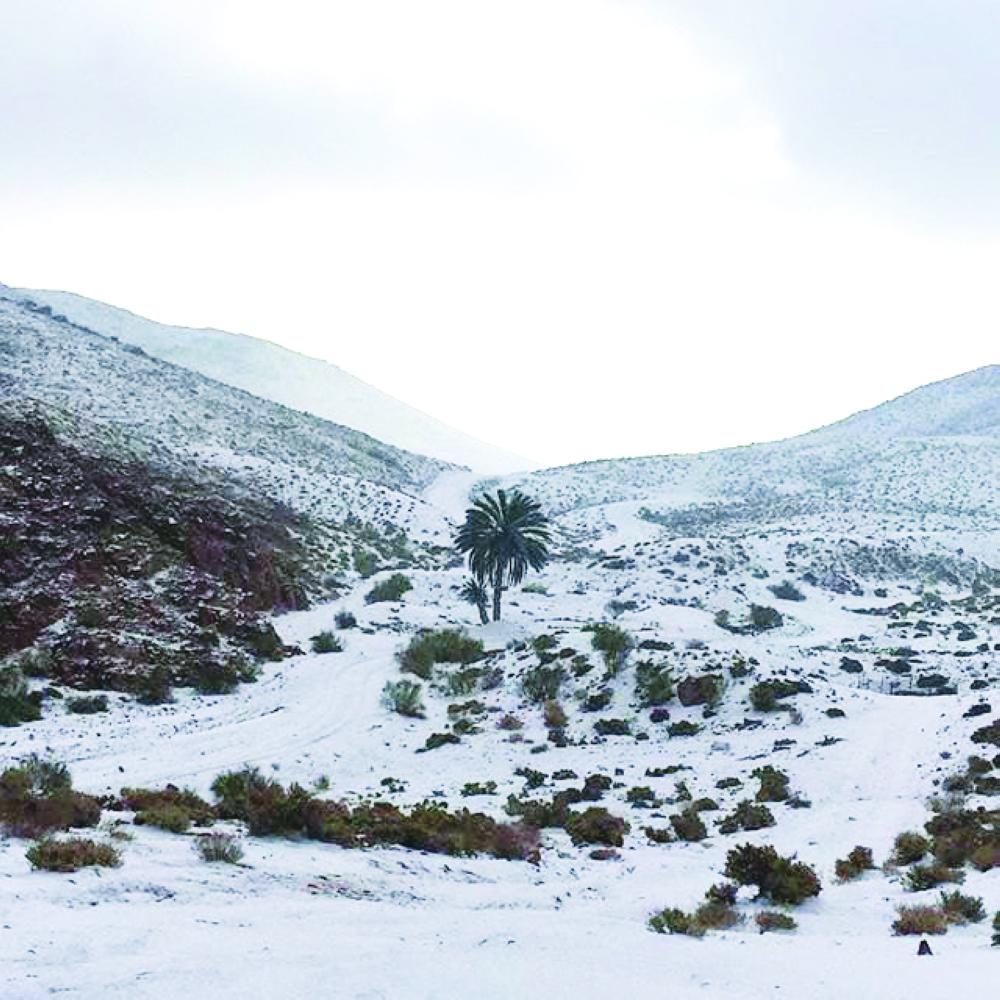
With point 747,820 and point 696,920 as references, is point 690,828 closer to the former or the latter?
point 747,820

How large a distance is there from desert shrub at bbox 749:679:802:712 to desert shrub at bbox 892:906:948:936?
16.7m

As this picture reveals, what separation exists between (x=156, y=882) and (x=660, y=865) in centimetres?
923

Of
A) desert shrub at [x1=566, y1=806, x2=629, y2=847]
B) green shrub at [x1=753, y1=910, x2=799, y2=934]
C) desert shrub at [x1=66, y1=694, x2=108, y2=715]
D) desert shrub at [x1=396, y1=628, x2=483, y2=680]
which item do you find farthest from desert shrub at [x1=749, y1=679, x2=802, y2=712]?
desert shrub at [x1=66, y1=694, x2=108, y2=715]

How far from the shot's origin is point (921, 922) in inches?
429

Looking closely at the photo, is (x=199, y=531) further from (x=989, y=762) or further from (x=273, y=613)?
(x=989, y=762)

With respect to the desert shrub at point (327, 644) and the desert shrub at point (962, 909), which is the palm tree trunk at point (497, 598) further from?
the desert shrub at point (962, 909)

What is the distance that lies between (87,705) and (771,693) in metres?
22.5

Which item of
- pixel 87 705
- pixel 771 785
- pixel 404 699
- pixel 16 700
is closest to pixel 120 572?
pixel 87 705

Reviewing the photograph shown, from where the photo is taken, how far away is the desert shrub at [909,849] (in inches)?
577

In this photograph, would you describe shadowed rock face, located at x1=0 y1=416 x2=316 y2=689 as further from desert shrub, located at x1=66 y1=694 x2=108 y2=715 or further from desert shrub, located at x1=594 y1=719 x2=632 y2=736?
desert shrub, located at x1=594 y1=719 x2=632 y2=736

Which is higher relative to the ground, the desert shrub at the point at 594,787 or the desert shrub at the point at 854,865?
the desert shrub at the point at 854,865

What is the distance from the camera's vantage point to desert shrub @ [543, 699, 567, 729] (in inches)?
1128

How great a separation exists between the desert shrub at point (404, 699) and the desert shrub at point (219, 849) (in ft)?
60.7

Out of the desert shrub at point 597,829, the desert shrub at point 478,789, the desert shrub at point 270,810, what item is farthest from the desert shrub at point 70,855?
→ the desert shrub at point 478,789
